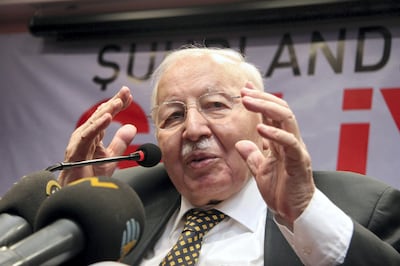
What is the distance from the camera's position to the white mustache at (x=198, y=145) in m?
1.64

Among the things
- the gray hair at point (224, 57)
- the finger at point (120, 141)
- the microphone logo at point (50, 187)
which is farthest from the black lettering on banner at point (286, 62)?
the microphone logo at point (50, 187)

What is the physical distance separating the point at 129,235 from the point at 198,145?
2.77ft

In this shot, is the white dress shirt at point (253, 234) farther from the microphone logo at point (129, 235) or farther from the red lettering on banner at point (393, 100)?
the red lettering on banner at point (393, 100)

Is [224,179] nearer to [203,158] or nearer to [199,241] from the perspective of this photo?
[203,158]

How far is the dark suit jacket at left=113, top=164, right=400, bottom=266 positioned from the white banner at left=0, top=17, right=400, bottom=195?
0.75m

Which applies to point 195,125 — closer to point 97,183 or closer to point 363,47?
point 97,183

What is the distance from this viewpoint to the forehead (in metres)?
1.71

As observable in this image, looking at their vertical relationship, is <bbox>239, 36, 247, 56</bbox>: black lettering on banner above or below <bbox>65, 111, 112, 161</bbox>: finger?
above

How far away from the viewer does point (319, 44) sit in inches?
99.3

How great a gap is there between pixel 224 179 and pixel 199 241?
0.18m

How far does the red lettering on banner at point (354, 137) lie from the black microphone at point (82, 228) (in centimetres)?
166

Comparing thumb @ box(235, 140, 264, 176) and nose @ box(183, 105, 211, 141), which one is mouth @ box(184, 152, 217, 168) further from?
thumb @ box(235, 140, 264, 176)

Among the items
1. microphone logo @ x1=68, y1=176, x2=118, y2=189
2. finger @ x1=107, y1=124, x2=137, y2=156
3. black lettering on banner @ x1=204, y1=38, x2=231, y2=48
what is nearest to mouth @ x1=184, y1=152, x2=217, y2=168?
finger @ x1=107, y1=124, x2=137, y2=156

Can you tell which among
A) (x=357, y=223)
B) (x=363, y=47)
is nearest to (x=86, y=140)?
(x=357, y=223)
